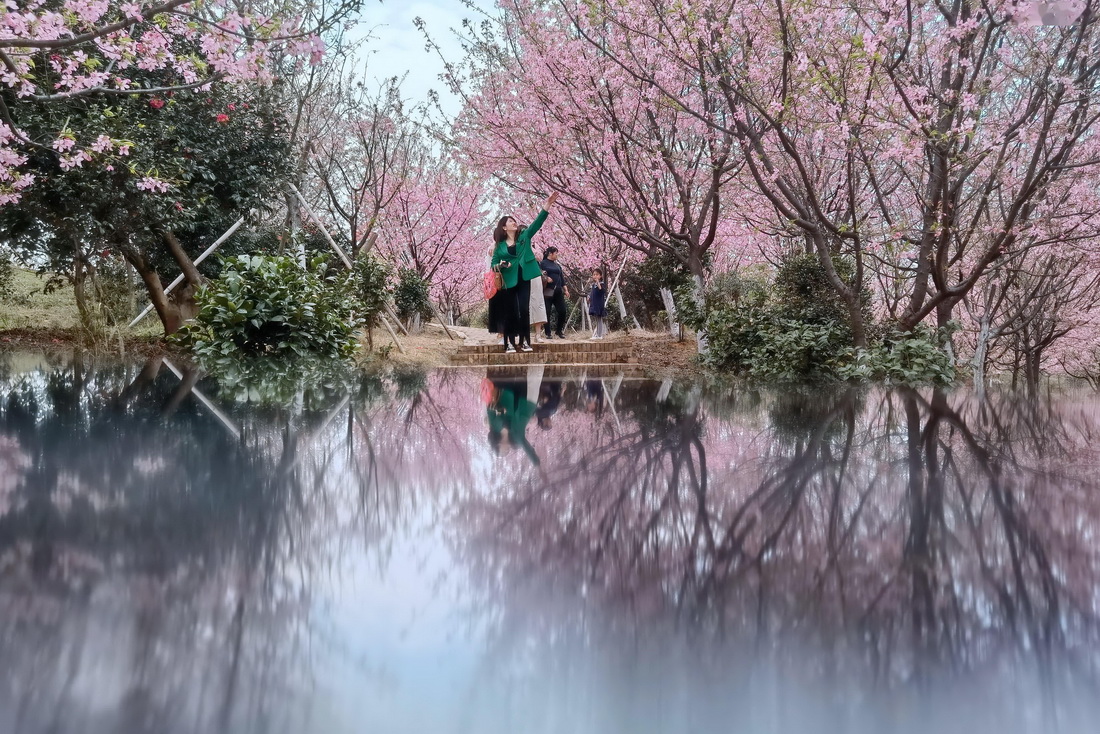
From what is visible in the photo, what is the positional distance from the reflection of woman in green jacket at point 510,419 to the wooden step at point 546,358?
4468mm

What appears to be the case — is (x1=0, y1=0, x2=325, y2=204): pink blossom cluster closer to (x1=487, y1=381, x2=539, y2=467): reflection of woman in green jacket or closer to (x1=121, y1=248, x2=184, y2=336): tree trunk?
(x1=487, y1=381, x2=539, y2=467): reflection of woman in green jacket

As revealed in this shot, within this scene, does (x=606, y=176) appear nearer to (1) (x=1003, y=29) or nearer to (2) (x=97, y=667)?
(1) (x=1003, y=29)

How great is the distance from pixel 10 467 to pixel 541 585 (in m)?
2.49

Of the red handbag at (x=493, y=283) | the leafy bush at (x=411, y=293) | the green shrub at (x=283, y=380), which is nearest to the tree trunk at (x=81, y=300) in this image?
the green shrub at (x=283, y=380)

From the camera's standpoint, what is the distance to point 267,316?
946 centimetres

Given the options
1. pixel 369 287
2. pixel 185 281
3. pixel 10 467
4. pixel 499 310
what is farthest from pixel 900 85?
pixel 185 281

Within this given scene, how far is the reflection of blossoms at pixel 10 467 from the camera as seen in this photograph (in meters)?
2.69

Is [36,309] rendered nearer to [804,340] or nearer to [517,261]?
[517,261]

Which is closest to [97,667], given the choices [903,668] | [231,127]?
[903,668]

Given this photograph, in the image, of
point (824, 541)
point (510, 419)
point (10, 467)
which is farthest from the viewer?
point (510, 419)

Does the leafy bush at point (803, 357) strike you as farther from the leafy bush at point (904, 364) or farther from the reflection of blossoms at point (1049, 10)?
the reflection of blossoms at point (1049, 10)

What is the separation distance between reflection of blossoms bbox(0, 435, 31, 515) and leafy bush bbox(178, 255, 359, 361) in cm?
553

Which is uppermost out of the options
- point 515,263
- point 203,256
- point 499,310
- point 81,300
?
point 203,256

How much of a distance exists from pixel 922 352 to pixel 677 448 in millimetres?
5324
